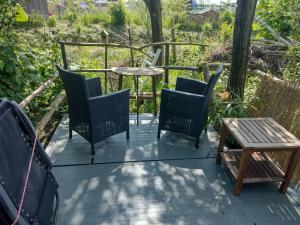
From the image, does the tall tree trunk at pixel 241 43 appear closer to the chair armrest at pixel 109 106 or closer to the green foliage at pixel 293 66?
the green foliage at pixel 293 66

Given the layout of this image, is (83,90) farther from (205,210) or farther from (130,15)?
(130,15)

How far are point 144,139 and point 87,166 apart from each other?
857 millimetres

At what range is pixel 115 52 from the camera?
7.52 meters

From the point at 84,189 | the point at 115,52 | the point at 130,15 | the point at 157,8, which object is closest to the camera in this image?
the point at 84,189

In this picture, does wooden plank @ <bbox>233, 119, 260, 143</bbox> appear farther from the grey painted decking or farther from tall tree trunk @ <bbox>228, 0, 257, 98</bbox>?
tall tree trunk @ <bbox>228, 0, 257, 98</bbox>

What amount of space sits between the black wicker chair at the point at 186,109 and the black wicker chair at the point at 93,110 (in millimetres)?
490

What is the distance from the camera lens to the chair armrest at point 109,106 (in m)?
2.46

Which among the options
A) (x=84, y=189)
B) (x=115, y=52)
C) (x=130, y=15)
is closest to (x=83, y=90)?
(x=84, y=189)

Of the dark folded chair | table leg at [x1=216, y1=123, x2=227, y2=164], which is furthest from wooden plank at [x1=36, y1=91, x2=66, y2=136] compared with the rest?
table leg at [x1=216, y1=123, x2=227, y2=164]

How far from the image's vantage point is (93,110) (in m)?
2.46

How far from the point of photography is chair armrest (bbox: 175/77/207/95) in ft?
9.97

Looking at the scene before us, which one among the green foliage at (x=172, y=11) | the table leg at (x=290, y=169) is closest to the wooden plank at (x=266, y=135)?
the table leg at (x=290, y=169)

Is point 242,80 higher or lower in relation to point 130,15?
lower

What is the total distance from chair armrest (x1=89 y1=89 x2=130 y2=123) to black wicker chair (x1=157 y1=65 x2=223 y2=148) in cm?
48
